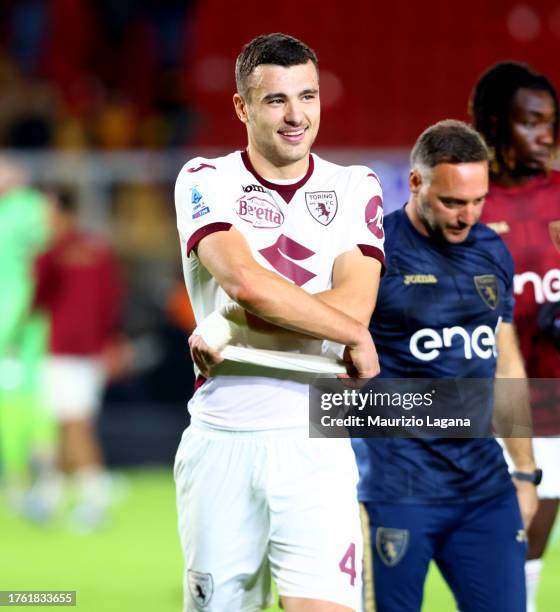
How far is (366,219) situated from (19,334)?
21.8 feet

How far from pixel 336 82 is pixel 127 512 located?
541 cm

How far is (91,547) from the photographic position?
339 inches

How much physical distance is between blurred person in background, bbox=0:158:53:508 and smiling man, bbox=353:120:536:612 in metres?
5.88

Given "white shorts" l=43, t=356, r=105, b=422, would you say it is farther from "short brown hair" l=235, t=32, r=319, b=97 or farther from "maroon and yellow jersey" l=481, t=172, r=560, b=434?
"short brown hair" l=235, t=32, r=319, b=97

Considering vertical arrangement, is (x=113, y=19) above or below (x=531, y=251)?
above

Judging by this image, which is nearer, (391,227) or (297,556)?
(297,556)

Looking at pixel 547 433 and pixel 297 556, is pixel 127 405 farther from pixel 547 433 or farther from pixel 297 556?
pixel 297 556

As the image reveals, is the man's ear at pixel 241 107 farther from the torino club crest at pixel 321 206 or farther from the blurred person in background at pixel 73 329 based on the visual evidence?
the blurred person in background at pixel 73 329

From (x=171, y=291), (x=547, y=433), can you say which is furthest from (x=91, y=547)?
(x=547, y=433)

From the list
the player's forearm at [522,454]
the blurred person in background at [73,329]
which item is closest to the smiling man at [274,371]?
the player's forearm at [522,454]

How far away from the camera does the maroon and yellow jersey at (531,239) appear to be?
15.0 ft

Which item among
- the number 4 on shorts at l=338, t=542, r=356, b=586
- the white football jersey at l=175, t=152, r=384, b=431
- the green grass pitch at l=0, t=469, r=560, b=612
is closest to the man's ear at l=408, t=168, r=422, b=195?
the white football jersey at l=175, t=152, r=384, b=431

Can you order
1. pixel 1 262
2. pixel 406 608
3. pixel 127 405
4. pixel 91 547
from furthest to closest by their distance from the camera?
1. pixel 127 405
2. pixel 1 262
3. pixel 91 547
4. pixel 406 608

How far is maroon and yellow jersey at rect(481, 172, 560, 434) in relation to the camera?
15.0 ft
